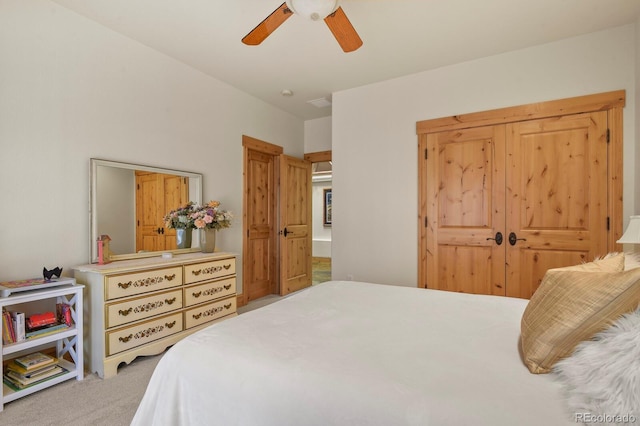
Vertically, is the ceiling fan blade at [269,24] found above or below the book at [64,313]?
above

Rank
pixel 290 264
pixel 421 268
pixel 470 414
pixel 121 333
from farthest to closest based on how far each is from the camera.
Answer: pixel 290 264, pixel 421 268, pixel 121 333, pixel 470 414

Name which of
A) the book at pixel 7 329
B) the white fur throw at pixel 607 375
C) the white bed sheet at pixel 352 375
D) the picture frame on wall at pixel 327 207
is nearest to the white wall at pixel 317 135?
the picture frame on wall at pixel 327 207

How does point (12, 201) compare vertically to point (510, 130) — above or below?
below

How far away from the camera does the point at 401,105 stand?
3779mm

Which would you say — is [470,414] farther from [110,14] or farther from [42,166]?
[110,14]

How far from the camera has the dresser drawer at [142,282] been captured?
2324 millimetres

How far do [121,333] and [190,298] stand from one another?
0.62 meters

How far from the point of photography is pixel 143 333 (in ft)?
8.26

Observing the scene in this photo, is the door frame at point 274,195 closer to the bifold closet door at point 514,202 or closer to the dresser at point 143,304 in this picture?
the dresser at point 143,304

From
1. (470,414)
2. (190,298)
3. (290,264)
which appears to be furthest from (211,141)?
(470,414)

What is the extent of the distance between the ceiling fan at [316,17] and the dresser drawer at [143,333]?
2.31m

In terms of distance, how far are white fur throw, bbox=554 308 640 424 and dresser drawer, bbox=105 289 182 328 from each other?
→ 262 cm

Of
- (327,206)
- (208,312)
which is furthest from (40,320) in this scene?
(327,206)

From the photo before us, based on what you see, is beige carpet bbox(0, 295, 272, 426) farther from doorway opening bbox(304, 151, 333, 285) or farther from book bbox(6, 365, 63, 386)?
doorway opening bbox(304, 151, 333, 285)
